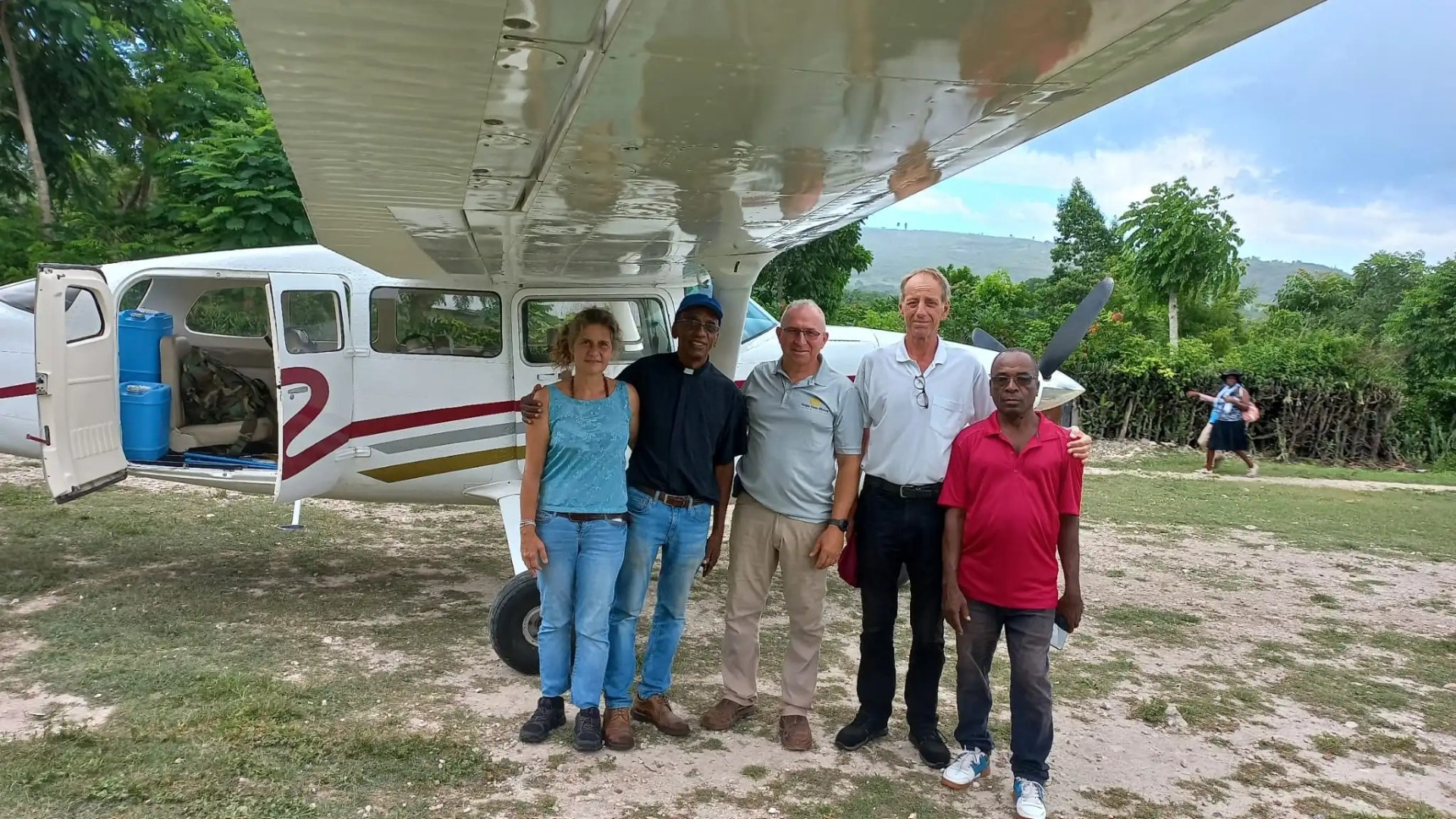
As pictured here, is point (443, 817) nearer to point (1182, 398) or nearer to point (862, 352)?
point (862, 352)

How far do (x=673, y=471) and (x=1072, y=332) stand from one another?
6.97ft

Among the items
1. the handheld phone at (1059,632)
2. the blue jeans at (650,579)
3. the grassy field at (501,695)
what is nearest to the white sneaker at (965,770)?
the grassy field at (501,695)

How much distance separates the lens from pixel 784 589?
3.66 metres

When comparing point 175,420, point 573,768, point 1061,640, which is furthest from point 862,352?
point 175,420

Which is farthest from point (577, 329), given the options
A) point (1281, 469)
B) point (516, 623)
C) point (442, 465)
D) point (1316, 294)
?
point (1316, 294)

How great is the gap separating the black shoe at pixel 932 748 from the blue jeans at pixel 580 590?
4.57 ft

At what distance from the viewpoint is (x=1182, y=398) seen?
1675 centimetres

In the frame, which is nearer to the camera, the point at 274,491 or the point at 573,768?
the point at 573,768

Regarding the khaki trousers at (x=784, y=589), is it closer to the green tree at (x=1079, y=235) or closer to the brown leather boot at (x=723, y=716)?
the brown leather boot at (x=723, y=716)

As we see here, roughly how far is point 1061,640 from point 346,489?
13.9ft

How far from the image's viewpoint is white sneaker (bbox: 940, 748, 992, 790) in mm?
3443

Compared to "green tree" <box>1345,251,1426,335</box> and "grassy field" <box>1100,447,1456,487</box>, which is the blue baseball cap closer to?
"grassy field" <box>1100,447,1456,487</box>

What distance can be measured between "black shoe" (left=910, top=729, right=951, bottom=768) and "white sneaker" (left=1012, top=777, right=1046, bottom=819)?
14.4 inches

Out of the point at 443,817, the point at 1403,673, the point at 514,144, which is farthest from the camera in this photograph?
the point at 1403,673
